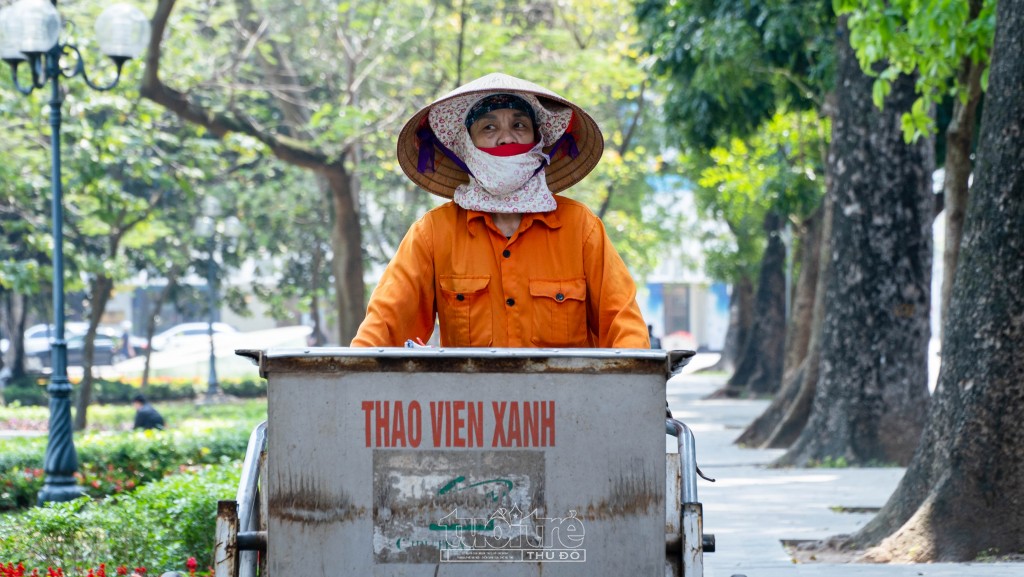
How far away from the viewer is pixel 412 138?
5.24 m

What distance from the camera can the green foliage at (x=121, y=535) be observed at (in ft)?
24.7

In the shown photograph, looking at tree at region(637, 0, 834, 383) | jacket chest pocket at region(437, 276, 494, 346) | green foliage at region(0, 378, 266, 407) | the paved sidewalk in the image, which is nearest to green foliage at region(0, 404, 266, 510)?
the paved sidewalk

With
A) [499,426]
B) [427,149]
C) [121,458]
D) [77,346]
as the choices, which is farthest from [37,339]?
[499,426]

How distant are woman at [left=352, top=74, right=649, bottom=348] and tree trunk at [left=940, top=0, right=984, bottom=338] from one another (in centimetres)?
604

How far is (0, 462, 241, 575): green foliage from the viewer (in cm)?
752

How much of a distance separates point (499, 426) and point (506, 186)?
3.76 feet

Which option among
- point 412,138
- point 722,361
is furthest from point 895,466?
point 722,361

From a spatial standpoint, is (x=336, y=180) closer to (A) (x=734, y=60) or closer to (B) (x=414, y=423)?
(A) (x=734, y=60)

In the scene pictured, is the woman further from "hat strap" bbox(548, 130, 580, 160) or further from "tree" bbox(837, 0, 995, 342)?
"tree" bbox(837, 0, 995, 342)

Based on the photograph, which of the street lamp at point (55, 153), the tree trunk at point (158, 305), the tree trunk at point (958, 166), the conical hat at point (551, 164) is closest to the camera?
the conical hat at point (551, 164)

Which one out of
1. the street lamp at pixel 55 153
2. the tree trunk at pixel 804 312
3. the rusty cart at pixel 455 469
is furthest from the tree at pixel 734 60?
the rusty cart at pixel 455 469

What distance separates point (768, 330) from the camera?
31.2 m

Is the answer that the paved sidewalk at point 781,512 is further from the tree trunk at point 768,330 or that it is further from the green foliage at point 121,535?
→ the tree trunk at point 768,330

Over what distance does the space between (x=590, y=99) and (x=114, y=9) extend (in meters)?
13.9
